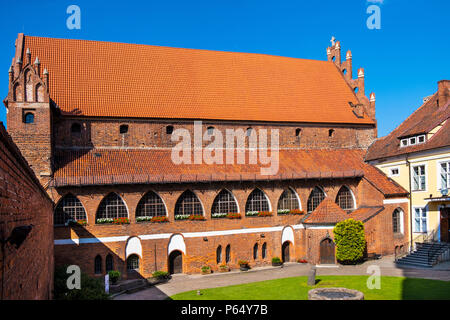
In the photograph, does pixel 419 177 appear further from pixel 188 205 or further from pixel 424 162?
pixel 188 205

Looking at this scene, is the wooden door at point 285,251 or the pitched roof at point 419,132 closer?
the pitched roof at point 419,132

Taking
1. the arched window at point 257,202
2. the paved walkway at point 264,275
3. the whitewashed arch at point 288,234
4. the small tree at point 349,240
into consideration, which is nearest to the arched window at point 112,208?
the paved walkway at point 264,275

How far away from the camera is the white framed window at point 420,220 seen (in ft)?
99.7

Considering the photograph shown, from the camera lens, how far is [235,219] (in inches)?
1177

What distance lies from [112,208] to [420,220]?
21306mm

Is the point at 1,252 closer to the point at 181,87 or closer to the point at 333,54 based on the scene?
Answer: the point at 181,87

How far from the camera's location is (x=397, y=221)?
105 feet

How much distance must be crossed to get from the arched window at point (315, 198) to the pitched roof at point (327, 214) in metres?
1.06

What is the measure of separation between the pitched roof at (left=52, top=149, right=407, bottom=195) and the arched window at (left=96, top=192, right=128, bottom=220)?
1.39 meters

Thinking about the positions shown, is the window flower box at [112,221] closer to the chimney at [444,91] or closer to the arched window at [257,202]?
the arched window at [257,202]

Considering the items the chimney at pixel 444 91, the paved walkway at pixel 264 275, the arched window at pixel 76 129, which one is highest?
the chimney at pixel 444 91

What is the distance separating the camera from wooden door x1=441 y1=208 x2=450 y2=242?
93.0 ft

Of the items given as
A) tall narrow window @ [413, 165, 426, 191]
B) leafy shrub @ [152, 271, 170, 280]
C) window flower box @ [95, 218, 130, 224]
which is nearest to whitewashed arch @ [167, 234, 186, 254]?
leafy shrub @ [152, 271, 170, 280]

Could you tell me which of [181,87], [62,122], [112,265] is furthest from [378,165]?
[62,122]
